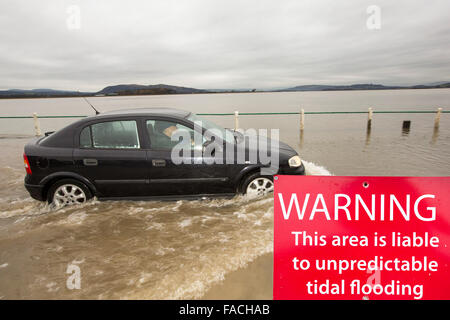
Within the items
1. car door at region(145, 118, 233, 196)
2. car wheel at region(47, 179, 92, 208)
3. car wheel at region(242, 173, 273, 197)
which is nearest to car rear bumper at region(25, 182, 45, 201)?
car wheel at region(47, 179, 92, 208)

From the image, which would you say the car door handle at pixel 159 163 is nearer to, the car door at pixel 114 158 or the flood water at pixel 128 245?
the car door at pixel 114 158

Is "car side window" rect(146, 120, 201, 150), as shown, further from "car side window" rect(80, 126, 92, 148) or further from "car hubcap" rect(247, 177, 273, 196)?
"car hubcap" rect(247, 177, 273, 196)

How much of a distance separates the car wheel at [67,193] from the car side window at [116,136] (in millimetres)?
670

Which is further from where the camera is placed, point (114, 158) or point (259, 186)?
point (259, 186)

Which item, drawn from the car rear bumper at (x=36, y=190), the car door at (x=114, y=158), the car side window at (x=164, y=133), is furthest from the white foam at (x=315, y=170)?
the car rear bumper at (x=36, y=190)

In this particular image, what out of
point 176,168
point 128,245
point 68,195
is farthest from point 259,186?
point 68,195

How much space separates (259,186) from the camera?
4.29m

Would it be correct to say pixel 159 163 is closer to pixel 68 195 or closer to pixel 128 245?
pixel 128 245

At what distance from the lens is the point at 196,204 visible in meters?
4.30

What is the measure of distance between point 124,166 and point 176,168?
801 millimetres

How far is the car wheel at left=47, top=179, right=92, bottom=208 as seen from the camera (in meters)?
4.12

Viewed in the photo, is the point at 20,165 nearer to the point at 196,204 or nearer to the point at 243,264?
the point at 196,204
